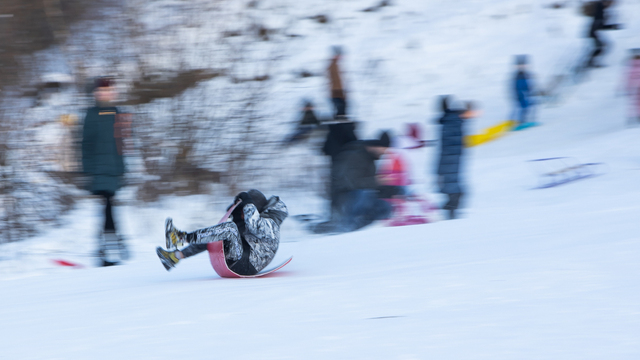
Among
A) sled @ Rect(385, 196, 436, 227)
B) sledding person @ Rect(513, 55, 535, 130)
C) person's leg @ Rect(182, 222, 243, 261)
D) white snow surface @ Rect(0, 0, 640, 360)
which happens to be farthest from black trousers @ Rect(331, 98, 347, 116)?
person's leg @ Rect(182, 222, 243, 261)

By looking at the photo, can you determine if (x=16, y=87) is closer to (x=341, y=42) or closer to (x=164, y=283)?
(x=164, y=283)

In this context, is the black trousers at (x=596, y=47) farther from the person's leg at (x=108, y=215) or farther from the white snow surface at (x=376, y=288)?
the person's leg at (x=108, y=215)

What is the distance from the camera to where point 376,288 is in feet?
10.9

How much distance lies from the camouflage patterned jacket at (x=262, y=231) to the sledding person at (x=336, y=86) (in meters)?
3.96

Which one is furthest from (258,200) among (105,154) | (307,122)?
(307,122)

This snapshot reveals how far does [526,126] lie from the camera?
36.4ft

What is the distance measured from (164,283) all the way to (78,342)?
154 cm

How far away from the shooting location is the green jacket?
5.30m

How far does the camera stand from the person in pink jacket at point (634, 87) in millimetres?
9461

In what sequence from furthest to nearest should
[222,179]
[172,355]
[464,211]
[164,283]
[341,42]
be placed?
[341,42] → [222,179] → [464,211] → [164,283] → [172,355]

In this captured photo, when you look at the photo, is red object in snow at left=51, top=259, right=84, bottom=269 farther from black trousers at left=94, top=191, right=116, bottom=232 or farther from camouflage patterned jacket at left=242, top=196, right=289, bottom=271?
camouflage patterned jacket at left=242, top=196, right=289, bottom=271

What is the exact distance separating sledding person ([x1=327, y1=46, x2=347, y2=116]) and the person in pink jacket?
4371 mm

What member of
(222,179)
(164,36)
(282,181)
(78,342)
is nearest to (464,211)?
(282,181)

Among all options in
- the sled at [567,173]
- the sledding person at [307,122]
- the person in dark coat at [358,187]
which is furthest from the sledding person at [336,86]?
the sled at [567,173]
